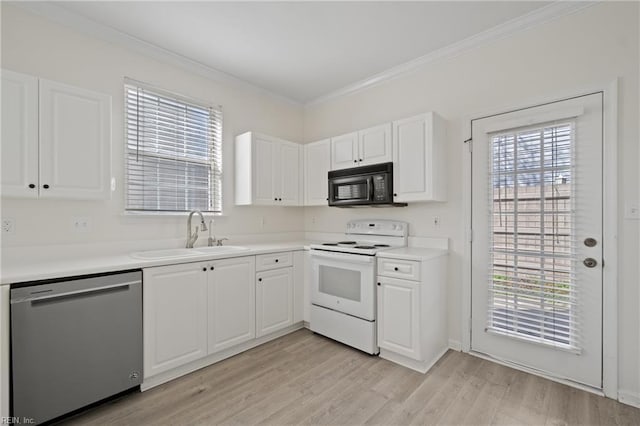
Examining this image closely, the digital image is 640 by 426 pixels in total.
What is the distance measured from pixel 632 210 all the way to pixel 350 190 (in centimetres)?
216

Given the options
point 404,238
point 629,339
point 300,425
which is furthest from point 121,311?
point 629,339

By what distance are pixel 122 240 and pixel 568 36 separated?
392 centimetres

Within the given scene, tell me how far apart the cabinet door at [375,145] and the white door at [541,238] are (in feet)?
2.61

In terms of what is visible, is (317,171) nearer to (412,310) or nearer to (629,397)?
(412,310)

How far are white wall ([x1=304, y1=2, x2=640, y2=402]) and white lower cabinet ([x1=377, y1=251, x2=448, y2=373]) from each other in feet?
0.94

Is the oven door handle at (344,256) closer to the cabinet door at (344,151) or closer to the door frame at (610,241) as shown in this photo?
the cabinet door at (344,151)

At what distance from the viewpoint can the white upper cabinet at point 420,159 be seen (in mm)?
2637

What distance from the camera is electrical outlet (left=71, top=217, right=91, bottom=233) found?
229 centimetres

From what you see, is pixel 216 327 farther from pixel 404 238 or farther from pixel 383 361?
pixel 404 238

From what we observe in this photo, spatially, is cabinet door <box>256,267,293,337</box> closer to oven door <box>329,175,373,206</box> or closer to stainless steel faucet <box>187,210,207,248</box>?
stainless steel faucet <box>187,210,207,248</box>

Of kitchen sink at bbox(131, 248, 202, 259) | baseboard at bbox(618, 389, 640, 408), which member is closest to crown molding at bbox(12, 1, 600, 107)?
kitchen sink at bbox(131, 248, 202, 259)

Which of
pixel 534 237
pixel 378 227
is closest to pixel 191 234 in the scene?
pixel 378 227

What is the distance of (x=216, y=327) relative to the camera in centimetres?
250

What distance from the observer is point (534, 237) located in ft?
7.68
